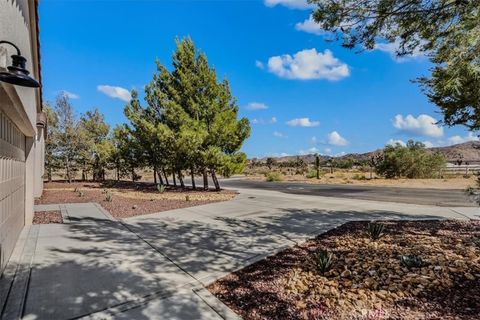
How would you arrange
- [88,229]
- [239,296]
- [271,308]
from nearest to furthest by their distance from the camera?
[271,308] < [239,296] < [88,229]

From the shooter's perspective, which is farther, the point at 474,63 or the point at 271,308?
the point at 474,63

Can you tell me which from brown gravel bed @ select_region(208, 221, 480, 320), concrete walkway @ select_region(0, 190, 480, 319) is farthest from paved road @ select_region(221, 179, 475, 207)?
brown gravel bed @ select_region(208, 221, 480, 320)

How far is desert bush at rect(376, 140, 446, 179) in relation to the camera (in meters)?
26.5

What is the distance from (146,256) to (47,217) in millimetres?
5424

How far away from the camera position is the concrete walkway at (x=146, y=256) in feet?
11.2

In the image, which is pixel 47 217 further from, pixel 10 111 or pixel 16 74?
pixel 16 74

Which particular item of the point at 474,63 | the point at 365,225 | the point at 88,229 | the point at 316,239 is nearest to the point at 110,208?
the point at 88,229

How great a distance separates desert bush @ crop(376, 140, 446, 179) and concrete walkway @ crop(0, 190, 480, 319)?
736 inches

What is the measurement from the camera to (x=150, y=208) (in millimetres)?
10680

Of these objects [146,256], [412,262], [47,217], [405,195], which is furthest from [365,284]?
[405,195]

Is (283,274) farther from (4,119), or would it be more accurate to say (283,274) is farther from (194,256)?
(4,119)

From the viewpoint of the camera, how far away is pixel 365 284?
3.83 meters

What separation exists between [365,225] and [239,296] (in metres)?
4.90

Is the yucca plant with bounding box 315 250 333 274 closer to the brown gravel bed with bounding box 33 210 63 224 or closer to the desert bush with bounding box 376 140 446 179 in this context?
the brown gravel bed with bounding box 33 210 63 224
